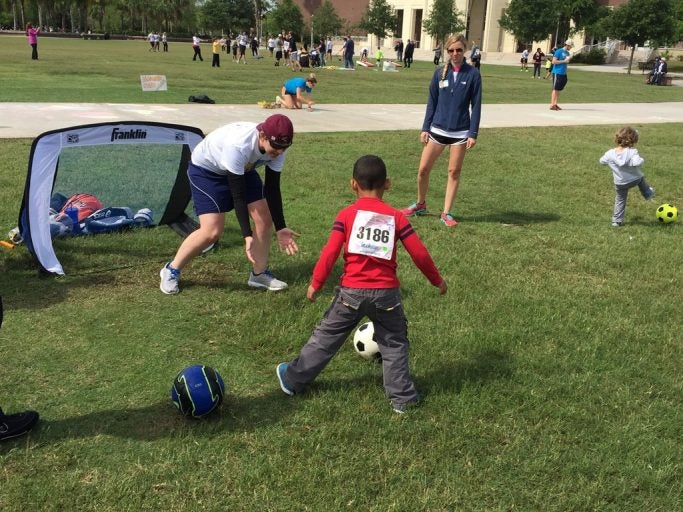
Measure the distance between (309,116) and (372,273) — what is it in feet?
43.4

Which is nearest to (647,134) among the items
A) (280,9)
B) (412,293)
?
(412,293)

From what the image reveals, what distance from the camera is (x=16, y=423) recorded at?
325 cm

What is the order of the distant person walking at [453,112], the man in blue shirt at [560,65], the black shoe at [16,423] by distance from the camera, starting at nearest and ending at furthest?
the black shoe at [16,423] → the distant person walking at [453,112] → the man in blue shirt at [560,65]

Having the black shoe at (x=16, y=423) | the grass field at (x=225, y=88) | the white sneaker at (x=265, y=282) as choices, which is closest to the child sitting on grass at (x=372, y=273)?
the black shoe at (x=16, y=423)

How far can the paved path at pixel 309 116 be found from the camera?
1319 centimetres

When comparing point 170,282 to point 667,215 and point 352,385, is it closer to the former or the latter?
point 352,385

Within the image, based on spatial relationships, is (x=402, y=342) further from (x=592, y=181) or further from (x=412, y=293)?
(x=592, y=181)

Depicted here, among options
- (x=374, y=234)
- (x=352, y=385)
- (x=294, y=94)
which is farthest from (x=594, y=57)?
(x=374, y=234)

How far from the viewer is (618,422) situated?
3605 millimetres

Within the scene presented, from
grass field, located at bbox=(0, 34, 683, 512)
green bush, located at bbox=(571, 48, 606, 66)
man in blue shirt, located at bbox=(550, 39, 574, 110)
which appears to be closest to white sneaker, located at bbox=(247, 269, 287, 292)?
grass field, located at bbox=(0, 34, 683, 512)

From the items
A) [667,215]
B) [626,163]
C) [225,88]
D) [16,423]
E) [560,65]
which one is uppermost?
[560,65]

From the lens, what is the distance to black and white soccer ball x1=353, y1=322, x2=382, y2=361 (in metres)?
4.16

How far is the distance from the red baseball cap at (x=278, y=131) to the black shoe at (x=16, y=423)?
2.28 m

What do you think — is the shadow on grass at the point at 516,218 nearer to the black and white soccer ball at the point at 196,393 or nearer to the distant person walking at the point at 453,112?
the distant person walking at the point at 453,112
